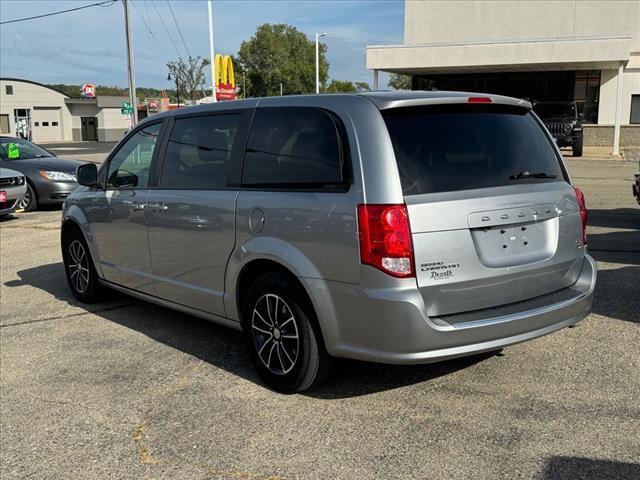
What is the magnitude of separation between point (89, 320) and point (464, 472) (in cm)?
394

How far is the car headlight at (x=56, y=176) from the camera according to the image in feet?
45.2

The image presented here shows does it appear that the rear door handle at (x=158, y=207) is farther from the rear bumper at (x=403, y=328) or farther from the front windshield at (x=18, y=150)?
the front windshield at (x=18, y=150)

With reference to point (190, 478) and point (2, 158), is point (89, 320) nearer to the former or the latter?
point (190, 478)

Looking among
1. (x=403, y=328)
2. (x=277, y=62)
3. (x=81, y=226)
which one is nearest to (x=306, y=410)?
(x=403, y=328)

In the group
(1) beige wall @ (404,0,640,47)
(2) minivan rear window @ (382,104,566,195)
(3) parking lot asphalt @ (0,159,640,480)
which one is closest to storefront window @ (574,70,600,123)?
(1) beige wall @ (404,0,640,47)

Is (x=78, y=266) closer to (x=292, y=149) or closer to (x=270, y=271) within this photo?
(x=270, y=271)

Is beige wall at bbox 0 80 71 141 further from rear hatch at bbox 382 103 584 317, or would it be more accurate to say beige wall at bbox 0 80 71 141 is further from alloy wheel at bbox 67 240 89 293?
rear hatch at bbox 382 103 584 317

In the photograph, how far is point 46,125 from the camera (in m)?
70.4

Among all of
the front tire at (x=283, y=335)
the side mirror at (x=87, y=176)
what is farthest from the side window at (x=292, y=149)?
the side mirror at (x=87, y=176)

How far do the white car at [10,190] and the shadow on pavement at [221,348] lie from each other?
541cm

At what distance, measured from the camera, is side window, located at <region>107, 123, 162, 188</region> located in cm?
540

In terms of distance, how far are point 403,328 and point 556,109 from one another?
2562 cm

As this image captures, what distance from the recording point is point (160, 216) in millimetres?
5016

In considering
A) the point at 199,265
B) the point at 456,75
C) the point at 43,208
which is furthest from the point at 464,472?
the point at 456,75
